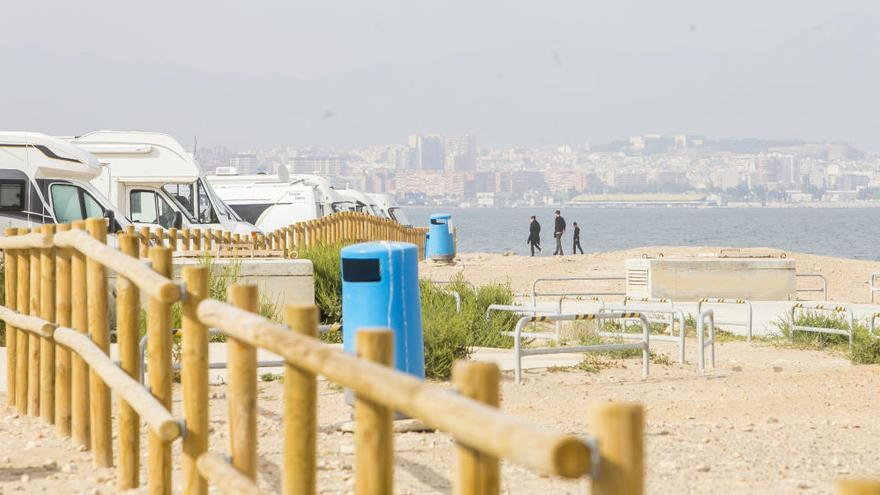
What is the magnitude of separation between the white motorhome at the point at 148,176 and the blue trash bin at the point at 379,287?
15376 millimetres

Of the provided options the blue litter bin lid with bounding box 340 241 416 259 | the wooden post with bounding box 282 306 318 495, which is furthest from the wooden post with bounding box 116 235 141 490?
the wooden post with bounding box 282 306 318 495

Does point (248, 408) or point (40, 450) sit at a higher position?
point (248, 408)

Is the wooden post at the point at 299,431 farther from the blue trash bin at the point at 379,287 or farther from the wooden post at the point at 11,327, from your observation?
the wooden post at the point at 11,327

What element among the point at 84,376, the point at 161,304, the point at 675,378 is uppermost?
the point at 161,304

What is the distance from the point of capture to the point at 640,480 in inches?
120

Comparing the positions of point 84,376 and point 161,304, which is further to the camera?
point 84,376

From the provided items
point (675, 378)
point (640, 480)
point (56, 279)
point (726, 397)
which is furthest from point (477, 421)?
point (675, 378)

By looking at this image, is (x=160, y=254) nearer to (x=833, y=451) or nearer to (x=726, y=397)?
(x=833, y=451)

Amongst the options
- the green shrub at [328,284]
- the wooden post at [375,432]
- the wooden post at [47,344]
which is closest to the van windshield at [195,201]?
the green shrub at [328,284]

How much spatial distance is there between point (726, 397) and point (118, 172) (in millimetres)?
14986

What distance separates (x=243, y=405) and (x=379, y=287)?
3.62 metres

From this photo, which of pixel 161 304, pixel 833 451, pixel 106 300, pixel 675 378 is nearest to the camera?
pixel 161 304

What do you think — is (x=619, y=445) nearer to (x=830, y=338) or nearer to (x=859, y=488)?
(x=859, y=488)

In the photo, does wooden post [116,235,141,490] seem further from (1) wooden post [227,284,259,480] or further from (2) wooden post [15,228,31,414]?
(2) wooden post [15,228,31,414]
